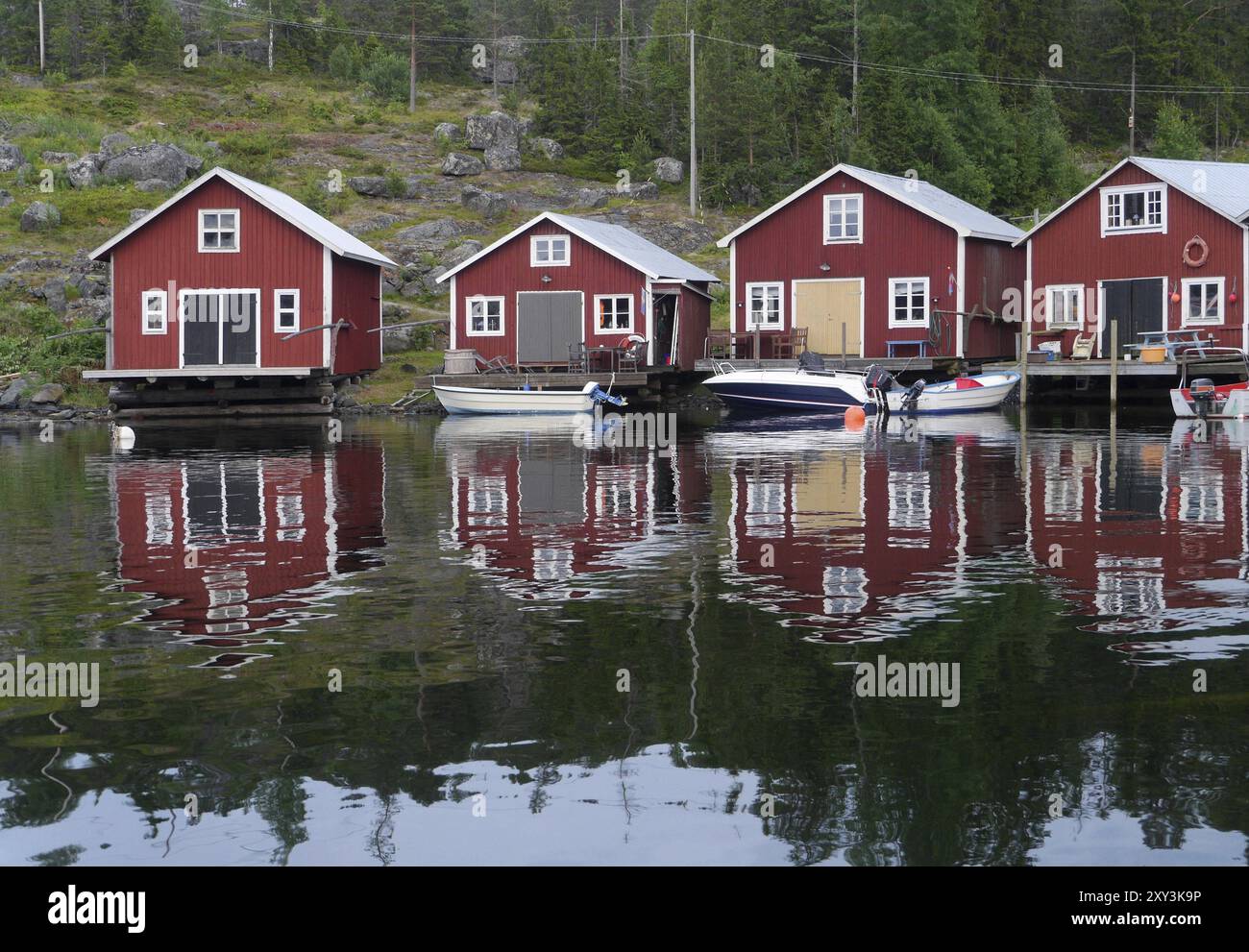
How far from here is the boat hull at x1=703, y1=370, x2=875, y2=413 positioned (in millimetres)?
46094

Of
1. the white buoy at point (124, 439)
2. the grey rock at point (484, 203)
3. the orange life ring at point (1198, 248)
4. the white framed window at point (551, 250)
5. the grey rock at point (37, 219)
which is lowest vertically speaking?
the white buoy at point (124, 439)

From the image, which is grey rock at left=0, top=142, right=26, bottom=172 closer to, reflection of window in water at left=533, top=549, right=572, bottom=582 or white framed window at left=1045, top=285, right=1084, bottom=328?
white framed window at left=1045, top=285, right=1084, bottom=328

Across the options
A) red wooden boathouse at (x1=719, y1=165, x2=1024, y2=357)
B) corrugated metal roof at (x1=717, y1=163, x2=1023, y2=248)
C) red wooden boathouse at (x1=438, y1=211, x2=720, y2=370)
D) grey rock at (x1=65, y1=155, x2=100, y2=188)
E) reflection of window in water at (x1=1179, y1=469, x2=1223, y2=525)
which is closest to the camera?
reflection of window in water at (x1=1179, y1=469, x2=1223, y2=525)

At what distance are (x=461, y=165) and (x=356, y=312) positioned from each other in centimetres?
3445

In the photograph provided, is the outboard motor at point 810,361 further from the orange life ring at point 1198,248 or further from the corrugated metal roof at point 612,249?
the orange life ring at point 1198,248

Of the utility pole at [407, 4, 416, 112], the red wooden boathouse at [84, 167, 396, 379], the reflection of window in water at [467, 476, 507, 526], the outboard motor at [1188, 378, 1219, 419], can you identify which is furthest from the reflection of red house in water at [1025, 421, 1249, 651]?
the utility pole at [407, 4, 416, 112]

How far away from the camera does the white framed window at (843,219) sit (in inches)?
2014

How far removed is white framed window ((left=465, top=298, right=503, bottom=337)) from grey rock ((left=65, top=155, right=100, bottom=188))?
2884cm

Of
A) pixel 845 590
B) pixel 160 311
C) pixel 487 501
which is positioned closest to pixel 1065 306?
pixel 160 311

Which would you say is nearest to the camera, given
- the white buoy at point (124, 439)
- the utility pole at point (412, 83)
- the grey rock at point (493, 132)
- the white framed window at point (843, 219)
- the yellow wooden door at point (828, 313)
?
the white buoy at point (124, 439)

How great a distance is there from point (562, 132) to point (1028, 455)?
213ft

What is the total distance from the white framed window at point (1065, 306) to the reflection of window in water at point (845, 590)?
36.5 meters

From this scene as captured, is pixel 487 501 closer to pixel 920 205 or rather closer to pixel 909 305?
pixel 909 305

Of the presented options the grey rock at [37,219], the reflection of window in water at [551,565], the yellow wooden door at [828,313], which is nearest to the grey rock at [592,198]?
the grey rock at [37,219]
